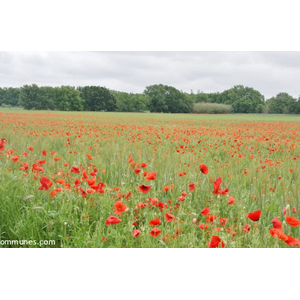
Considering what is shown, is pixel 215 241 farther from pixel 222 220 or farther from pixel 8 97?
pixel 8 97

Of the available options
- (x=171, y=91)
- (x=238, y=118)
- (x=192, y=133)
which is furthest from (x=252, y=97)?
(x=192, y=133)

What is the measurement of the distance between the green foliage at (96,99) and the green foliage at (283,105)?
8.85 m

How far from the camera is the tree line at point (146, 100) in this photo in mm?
13812

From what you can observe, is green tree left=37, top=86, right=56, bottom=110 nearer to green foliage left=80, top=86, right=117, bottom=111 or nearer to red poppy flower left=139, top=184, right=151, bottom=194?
green foliage left=80, top=86, right=117, bottom=111

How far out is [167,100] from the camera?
657 inches

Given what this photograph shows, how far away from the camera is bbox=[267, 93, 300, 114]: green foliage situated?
13.4 metres

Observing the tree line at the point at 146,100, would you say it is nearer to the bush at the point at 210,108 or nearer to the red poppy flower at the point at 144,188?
the bush at the point at 210,108

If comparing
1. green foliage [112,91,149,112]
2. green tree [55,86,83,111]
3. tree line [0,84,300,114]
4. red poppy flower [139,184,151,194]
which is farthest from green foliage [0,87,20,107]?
red poppy flower [139,184,151,194]

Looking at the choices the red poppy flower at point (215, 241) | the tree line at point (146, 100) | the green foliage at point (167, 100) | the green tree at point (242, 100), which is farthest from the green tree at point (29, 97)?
the red poppy flower at point (215, 241)

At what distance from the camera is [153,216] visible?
2162 millimetres

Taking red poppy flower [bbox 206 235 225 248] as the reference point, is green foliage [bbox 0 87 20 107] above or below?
above

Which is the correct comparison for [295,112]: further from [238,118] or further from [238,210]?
[238,210]

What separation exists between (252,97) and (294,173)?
412 inches

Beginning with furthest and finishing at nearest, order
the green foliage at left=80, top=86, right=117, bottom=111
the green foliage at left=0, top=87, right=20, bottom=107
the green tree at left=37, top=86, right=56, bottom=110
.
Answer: the green tree at left=37, top=86, right=56, bottom=110 < the green foliage at left=80, top=86, right=117, bottom=111 < the green foliage at left=0, top=87, right=20, bottom=107
